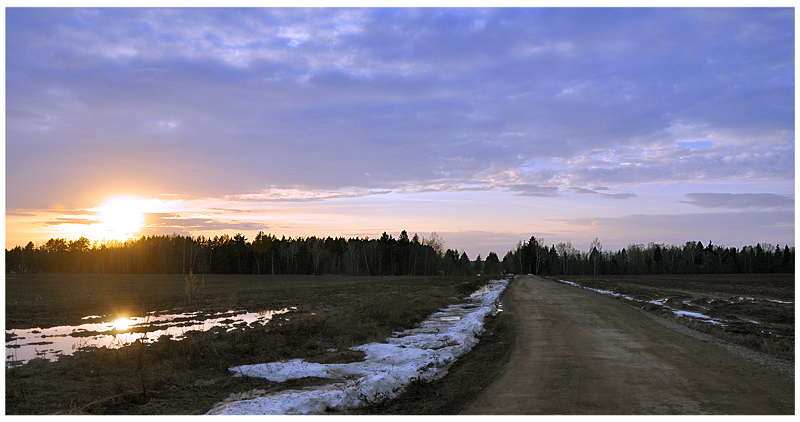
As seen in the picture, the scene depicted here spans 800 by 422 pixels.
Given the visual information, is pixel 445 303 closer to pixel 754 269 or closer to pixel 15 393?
pixel 15 393

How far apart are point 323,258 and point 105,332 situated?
340ft

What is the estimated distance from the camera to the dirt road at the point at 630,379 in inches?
278

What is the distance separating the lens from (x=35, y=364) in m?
10.8

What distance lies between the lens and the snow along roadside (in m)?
7.31

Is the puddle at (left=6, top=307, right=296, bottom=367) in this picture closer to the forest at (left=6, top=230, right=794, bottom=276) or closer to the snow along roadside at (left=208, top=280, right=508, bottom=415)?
the snow along roadside at (left=208, top=280, right=508, bottom=415)

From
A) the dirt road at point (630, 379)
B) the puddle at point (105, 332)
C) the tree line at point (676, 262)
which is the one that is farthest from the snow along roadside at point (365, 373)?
the tree line at point (676, 262)

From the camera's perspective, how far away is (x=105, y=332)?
1722 cm

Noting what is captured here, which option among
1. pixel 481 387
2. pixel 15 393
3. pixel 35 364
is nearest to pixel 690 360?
pixel 481 387

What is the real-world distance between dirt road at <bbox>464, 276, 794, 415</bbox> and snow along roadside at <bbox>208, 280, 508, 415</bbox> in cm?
158

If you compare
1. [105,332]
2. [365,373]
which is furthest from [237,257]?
[365,373]

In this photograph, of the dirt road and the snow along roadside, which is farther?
the snow along roadside

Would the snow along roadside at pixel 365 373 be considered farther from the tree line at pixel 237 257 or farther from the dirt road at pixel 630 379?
the tree line at pixel 237 257

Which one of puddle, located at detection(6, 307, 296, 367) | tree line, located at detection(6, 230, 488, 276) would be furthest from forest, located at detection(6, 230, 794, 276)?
puddle, located at detection(6, 307, 296, 367)

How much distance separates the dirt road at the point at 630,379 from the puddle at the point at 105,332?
10642mm
